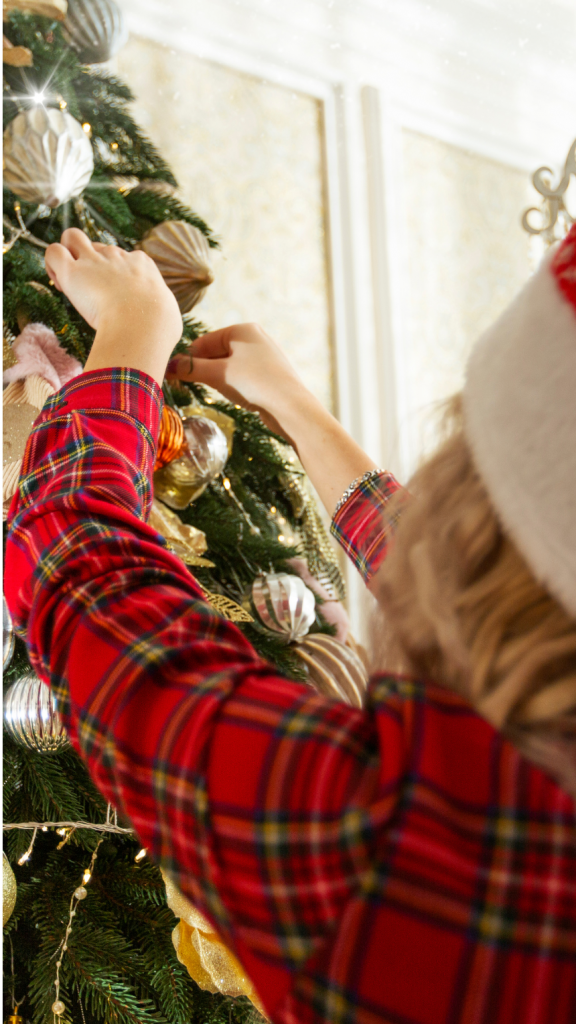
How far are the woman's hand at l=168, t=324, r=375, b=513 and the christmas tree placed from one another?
5cm

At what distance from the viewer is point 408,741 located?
0.99 ft

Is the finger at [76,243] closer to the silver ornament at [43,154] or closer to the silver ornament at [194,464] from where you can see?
the silver ornament at [43,154]

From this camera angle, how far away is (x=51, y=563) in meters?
A: 0.41

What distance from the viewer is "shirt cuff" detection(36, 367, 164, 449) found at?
0.53m

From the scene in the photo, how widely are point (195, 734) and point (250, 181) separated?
1087 mm

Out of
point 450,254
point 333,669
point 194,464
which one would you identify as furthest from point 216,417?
point 450,254

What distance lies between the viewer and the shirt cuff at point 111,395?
1.74 ft

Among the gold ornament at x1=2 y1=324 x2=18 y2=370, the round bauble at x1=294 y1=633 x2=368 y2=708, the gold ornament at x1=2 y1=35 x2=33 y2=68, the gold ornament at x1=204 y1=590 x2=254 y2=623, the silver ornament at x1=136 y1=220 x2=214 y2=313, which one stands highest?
the gold ornament at x1=2 y1=35 x2=33 y2=68

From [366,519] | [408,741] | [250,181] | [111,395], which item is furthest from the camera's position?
[250,181]

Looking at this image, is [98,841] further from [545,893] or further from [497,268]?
[497,268]

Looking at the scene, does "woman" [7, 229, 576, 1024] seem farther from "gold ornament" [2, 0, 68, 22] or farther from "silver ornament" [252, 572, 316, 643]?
"gold ornament" [2, 0, 68, 22]

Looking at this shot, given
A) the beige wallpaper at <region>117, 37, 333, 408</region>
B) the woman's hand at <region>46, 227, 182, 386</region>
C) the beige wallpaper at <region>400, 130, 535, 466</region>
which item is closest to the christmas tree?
the woman's hand at <region>46, 227, 182, 386</region>

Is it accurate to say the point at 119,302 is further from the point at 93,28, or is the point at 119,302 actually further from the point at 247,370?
the point at 93,28

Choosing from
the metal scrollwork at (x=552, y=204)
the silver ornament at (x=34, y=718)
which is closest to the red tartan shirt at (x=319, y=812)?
the silver ornament at (x=34, y=718)
